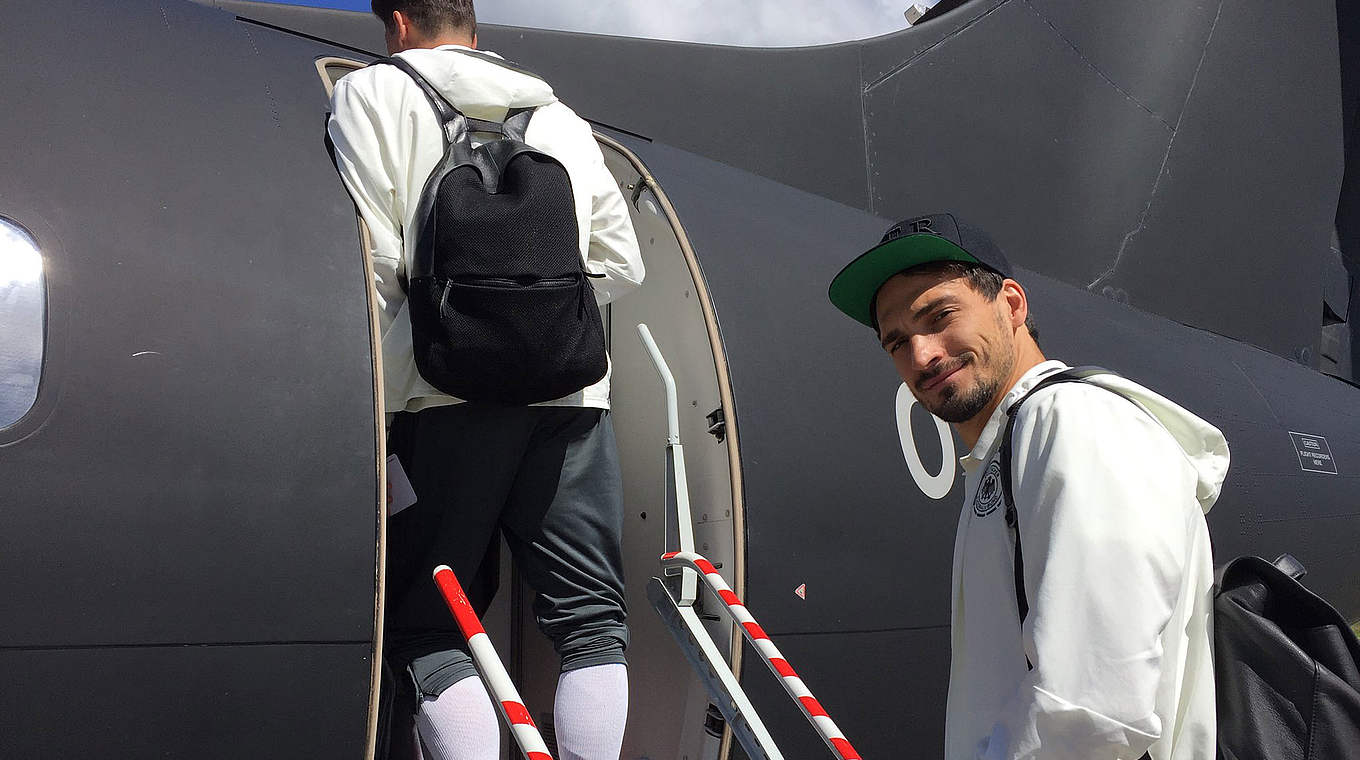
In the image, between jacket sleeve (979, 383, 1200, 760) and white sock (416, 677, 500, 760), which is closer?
jacket sleeve (979, 383, 1200, 760)

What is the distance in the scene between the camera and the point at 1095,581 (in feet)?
4.08

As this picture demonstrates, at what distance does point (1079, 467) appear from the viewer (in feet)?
4.22

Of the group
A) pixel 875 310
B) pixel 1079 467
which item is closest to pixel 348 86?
pixel 875 310

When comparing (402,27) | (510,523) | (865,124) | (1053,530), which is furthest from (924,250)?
(865,124)

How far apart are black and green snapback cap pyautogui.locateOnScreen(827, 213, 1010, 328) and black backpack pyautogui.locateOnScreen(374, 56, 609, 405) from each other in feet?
2.07

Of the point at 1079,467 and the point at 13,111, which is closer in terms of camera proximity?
the point at 1079,467

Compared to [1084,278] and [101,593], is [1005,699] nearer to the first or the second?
[101,593]

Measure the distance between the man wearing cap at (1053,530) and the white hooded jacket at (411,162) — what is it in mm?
806

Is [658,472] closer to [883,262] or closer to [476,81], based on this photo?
[476,81]

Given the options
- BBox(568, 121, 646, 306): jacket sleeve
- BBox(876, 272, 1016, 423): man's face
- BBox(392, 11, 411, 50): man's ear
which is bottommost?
BBox(876, 272, 1016, 423): man's face

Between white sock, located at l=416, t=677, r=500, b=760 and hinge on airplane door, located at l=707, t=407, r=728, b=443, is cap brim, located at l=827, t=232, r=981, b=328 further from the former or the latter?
white sock, located at l=416, t=677, r=500, b=760

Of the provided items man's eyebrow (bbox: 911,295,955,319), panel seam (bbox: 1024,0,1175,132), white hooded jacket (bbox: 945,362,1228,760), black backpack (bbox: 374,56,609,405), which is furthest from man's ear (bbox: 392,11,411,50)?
panel seam (bbox: 1024,0,1175,132)

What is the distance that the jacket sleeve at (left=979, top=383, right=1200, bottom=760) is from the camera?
3.98 ft

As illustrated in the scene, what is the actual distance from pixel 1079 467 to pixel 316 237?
54.5 inches
